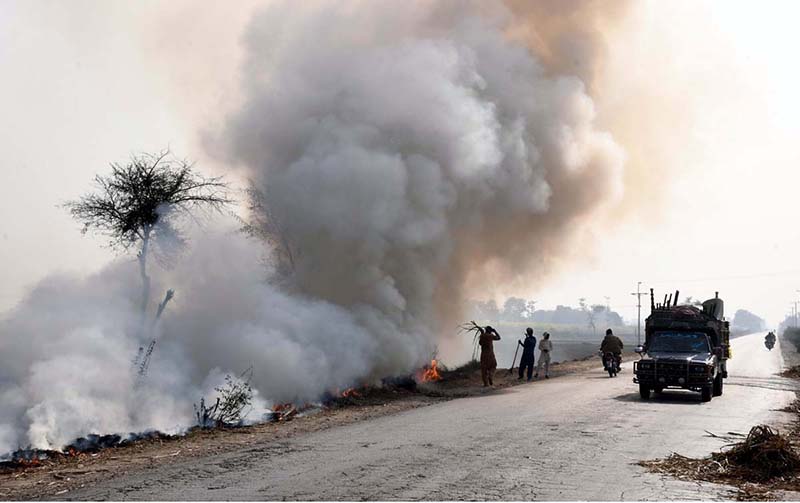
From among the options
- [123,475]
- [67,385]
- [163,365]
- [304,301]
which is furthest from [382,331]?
[123,475]

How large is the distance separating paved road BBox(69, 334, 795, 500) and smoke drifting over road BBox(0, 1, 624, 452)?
3.99 m

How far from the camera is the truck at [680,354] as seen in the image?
18.2 m

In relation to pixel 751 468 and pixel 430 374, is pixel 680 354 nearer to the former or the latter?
pixel 430 374

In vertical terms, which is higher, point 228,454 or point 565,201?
point 565,201

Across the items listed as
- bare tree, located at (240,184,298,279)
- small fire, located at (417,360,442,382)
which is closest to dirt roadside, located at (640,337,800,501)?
small fire, located at (417,360,442,382)

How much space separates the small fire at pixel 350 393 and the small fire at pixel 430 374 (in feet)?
14.4

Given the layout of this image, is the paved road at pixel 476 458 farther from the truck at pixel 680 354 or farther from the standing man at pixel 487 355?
the standing man at pixel 487 355

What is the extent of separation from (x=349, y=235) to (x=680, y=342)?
418 inches

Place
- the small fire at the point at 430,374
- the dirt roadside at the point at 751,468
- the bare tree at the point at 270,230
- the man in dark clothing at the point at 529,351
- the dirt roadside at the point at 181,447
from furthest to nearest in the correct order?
1. the man in dark clothing at the point at 529,351
2. the bare tree at the point at 270,230
3. the small fire at the point at 430,374
4. the dirt roadside at the point at 181,447
5. the dirt roadside at the point at 751,468

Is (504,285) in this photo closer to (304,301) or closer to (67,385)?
(304,301)

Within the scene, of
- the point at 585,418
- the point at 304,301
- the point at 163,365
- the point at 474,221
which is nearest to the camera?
the point at 585,418

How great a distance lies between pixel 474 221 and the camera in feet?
91.6

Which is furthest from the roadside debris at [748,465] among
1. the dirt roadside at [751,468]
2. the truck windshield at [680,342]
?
the truck windshield at [680,342]

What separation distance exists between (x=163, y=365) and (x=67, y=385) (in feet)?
9.51
